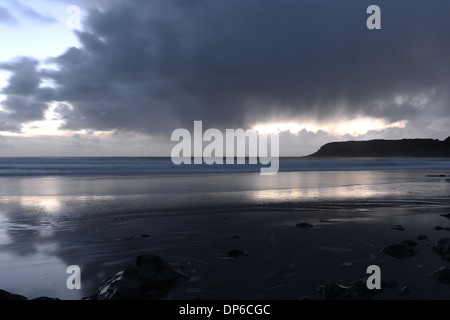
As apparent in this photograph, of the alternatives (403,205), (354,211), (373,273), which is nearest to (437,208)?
(403,205)

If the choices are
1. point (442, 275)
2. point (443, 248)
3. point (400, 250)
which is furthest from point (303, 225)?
point (442, 275)

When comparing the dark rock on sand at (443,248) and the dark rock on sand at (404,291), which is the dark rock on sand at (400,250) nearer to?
the dark rock on sand at (443,248)

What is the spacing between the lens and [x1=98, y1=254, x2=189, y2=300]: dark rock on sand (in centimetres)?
473

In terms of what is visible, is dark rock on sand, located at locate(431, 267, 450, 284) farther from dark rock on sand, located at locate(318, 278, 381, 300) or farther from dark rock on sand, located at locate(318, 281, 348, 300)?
dark rock on sand, located at locate(318, 281, 348, 300)

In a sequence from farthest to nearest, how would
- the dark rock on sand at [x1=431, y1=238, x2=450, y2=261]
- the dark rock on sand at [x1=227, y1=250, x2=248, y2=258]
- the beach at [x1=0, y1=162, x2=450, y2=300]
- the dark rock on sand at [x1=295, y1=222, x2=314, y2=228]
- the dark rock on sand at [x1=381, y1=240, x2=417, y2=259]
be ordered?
1. the dark rock on sand at [x1=295, y1=222, x2=314, y2=228]
2. the dark rock on sand at [x1=227, y1=250, x2=248, y2=258]
3. the dark rock on sand at [x1=381, y1=240, x2=417, y2=259]
4. the dark rock on sand at [x1=431, y1=238, x2=450, y2=261]
5. the beach at [x1=0, y1=162, x2=450, y2=300]

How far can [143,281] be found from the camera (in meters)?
4.97

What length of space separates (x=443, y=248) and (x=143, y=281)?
6174 mm

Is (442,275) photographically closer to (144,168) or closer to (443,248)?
(443,248)

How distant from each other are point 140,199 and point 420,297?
12.3 m

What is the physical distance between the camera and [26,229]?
29.4ft

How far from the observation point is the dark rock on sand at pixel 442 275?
5.14 meters

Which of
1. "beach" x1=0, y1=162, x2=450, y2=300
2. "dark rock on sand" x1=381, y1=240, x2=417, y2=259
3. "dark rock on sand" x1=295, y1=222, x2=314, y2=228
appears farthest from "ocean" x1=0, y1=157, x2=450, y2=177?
"dark rock on sand" x1=381, y1=240, x2=417, y2=259

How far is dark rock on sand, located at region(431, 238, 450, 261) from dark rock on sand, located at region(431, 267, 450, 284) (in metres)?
1.01

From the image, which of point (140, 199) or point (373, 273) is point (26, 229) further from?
point (373, 273)
